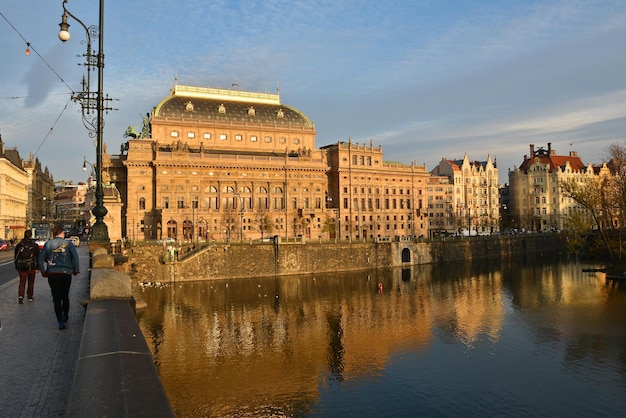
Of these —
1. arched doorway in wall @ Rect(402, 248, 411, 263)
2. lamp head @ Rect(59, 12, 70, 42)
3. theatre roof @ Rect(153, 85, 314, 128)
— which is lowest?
arched doorway in wall @ Rect(402, 248, 411, 263)

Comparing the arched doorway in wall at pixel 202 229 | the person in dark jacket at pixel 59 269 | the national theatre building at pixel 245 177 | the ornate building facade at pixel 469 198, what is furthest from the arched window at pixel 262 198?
the person in dark jacket at pixel 59 269

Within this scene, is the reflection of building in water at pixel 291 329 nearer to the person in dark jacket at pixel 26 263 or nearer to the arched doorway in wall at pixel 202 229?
the person in dark jacket at pixel 26 263

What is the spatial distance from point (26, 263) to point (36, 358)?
931 cm

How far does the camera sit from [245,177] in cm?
11331

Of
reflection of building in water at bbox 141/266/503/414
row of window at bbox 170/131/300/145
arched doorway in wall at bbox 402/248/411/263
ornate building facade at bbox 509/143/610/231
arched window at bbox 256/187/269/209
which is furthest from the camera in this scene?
ornate building facade at bbox 509/143/610/231

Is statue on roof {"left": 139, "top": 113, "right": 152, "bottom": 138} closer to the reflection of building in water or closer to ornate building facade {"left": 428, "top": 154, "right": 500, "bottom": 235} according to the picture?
the reflection of building in water

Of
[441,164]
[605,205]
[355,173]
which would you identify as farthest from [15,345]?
[441,164]

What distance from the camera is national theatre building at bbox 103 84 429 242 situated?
106 m

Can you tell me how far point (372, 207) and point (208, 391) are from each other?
103192 mm

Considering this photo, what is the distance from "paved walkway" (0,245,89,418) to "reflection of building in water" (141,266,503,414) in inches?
568

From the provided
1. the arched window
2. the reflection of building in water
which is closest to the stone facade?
the reflection of building in water

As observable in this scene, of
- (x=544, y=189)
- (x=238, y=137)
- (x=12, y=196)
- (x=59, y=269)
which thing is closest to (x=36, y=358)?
(x=59, y=269)

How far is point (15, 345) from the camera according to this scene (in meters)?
13.9

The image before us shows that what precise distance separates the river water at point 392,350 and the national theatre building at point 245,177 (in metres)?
35.6
